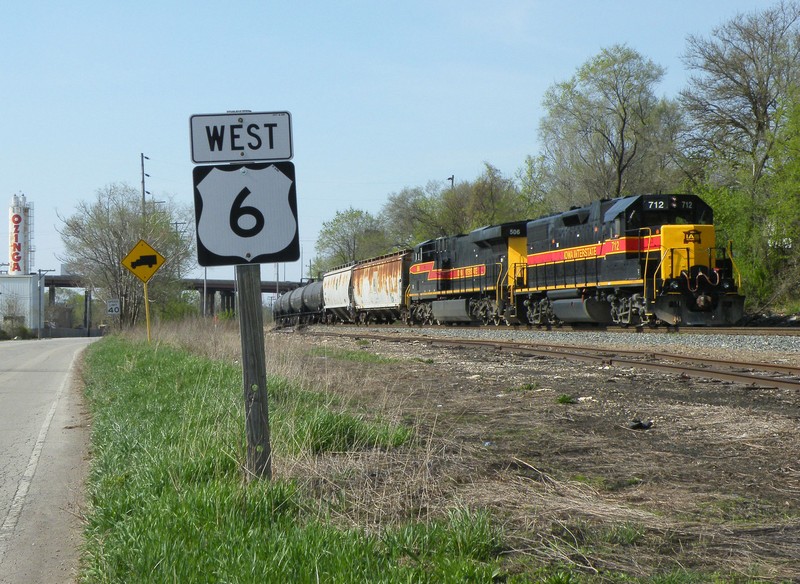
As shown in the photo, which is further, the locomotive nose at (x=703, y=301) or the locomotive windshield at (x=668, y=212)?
the locomotive windshield at (x=668, y=212)

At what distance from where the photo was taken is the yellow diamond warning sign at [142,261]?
22.2 m

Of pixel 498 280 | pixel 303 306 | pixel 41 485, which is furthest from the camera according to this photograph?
pixel 303 306

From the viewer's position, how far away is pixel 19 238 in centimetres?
11994

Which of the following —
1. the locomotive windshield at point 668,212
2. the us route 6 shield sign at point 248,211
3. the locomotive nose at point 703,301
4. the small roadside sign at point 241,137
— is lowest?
the locomotive nose at point 703,301

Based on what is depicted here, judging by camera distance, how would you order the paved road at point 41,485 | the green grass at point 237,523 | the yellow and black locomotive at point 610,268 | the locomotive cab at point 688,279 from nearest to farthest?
the green grass at point 237,523, the paved road at point 41,485, the locomotive cab at point 688,279, the yellow and black locomotive at point 610,268

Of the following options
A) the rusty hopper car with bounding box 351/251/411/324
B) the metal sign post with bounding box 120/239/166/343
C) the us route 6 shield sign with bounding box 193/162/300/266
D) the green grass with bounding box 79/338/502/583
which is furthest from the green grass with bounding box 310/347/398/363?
the rusty hopper car with bounding box 351/251/411/324

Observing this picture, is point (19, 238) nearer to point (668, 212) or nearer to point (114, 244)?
point (114, 244)

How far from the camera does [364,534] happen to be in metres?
4.28

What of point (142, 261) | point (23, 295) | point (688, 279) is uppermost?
point (23, 295)

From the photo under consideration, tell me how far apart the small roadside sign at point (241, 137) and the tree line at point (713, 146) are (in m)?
29.8

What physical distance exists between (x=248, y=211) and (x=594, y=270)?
18.2 meters

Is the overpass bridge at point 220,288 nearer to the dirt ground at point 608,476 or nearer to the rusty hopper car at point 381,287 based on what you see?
the rusty hopper car at point 381,287

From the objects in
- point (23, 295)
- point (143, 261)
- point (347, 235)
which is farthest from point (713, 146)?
point (23, 295)

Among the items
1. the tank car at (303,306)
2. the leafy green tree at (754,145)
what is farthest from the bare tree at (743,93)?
the tank car at (303,306)
